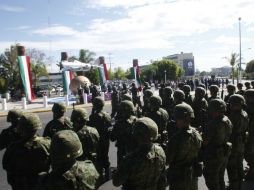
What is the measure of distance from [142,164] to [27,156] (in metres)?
1.48

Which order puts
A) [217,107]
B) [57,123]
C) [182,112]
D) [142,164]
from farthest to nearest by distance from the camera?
1. [57,123]
2. [217,107]
3. [182,112]
4. [142,164]

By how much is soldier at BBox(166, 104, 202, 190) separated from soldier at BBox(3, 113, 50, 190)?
5.40ft

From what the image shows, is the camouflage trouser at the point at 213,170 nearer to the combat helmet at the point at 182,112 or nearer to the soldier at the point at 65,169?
the combat helmet at the point at 182,112

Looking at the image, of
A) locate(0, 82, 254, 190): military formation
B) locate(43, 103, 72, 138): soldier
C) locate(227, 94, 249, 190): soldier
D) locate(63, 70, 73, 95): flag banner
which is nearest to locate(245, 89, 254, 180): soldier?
locate(0, 82, 254, 190): military formation

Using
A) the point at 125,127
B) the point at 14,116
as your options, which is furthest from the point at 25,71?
the point at 14,116

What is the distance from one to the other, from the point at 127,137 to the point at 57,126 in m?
1.34

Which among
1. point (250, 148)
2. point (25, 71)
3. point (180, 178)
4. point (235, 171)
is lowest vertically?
point (235, 171)

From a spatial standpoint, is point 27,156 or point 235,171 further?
point 235,171

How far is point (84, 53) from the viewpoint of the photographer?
9119cm

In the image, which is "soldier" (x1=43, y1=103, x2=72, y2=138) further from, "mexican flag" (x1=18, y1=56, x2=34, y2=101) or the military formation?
"mexican flag" (x1=18, y1=56, x2=34, y2=101)

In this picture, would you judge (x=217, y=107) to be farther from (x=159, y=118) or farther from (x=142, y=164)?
(x=142, y=164)

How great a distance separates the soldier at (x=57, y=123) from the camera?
629 centimetres

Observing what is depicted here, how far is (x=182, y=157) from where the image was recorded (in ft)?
15.4

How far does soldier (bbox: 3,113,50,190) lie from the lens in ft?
14.2
